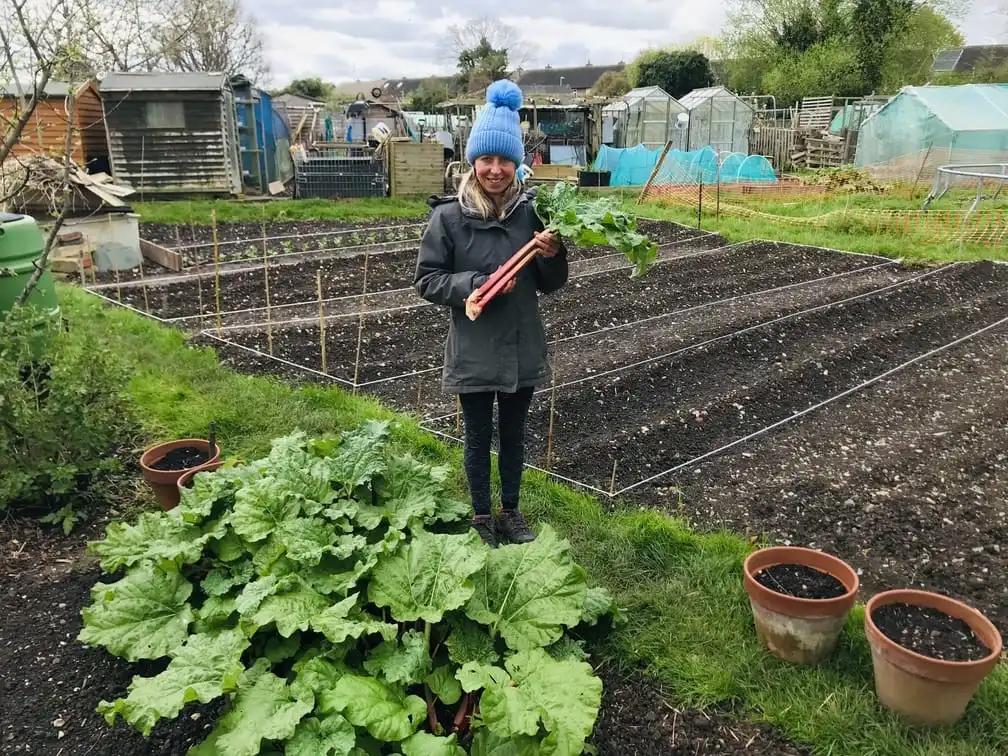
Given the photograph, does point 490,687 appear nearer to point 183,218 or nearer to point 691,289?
point 691,289

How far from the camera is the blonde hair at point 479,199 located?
3.12 metres

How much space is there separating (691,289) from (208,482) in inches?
259

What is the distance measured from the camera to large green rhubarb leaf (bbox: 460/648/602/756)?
2.03 m

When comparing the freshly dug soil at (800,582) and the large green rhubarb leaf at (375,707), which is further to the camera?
the freshly dug soil at (800,582)

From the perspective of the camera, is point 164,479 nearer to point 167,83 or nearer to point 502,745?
point 502,745

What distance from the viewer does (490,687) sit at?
211 cm

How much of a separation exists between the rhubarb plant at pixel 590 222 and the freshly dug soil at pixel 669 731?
63.4 inches

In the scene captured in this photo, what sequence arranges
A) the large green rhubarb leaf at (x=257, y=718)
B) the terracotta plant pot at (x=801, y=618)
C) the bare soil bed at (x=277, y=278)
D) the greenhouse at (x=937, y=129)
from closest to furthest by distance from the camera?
the large green rhubarb leaf at (x=257, y=718) < the terracotta plant pot at (x=801, y=618) < the bare soil bed at (x=277, y=278) < the greenhouse at (x=937, y=129)

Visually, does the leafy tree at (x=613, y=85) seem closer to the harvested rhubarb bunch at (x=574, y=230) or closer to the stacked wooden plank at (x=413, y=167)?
the stacked wooden plank at (x=413, y=167)

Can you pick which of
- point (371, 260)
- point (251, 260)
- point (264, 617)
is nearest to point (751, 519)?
point (264, 617)

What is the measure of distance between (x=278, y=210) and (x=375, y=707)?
14.0 m

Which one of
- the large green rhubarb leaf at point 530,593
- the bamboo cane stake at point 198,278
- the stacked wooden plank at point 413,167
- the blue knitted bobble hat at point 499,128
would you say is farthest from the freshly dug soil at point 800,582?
the stacked wooden plank at point 413,167

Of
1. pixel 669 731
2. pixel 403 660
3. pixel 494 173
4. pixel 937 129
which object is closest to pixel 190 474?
pixel 403 660

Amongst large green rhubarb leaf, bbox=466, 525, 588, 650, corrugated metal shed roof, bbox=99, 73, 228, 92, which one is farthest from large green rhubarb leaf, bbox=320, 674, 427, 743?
corrugated metal shed roof, bbox=99, 73, 228, 92
